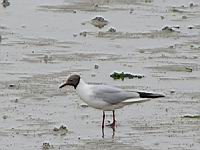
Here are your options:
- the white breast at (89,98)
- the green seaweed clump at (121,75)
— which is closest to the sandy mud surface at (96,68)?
the green seaweed clump at (121,75)

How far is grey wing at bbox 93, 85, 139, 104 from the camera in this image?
13.3 m

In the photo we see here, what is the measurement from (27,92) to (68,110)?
51.5 inches

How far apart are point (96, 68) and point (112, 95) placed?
4.50m

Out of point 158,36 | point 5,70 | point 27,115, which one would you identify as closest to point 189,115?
point 27,115

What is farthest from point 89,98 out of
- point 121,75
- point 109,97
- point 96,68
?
point 96,68

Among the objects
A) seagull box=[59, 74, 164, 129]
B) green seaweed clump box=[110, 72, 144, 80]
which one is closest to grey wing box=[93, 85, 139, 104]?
seagull box=[59, 74, 164, 129]

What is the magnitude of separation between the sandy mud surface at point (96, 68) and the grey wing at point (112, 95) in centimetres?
36

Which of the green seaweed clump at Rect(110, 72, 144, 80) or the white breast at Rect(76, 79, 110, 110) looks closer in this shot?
the white breast at Rect(76, 79, 110, 110)

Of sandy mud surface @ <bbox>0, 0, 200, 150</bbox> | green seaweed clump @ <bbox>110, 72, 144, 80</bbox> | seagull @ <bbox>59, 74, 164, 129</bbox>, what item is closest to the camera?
sandy mud surface @ <bbox>0, 0, 200, 150</bbox>

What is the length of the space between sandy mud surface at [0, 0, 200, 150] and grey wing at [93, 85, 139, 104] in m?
0.36

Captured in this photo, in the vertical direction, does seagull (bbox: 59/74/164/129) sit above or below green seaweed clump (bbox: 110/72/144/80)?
below

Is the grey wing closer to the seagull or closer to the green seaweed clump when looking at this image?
the seagull

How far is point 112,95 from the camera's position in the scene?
13383mm

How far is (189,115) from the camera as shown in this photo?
1371cm
